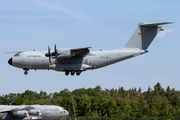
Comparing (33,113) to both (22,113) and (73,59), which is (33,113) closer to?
(22,113)

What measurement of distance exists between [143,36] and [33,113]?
18.3m

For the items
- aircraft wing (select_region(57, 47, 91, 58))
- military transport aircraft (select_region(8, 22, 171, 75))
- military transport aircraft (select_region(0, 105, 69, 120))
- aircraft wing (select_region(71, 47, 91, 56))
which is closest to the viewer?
aircraft wing (select_region(57, 47, 91, 58))

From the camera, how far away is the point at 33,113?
37.9 m

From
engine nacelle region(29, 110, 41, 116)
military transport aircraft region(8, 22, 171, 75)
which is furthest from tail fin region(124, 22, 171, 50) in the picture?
engine nacelle region(29, 110, 41, 116)

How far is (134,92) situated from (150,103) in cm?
4626

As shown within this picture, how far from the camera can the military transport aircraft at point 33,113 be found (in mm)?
38094

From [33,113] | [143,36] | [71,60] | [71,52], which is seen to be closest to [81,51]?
[71,52]

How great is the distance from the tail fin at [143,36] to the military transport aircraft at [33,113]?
1328 centimetres

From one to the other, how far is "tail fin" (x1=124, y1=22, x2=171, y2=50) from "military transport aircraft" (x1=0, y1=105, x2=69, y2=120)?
13.3m

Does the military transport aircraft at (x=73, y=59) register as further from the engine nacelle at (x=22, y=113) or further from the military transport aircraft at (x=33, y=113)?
the engine nacelle at (x=22, y=113)

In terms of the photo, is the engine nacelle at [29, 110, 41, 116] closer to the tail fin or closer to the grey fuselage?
the grey fuselage

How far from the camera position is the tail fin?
132 ft

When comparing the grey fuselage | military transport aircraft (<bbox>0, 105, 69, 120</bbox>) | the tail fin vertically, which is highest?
the tail fin

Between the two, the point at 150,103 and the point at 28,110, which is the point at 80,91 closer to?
the point at 150,103
